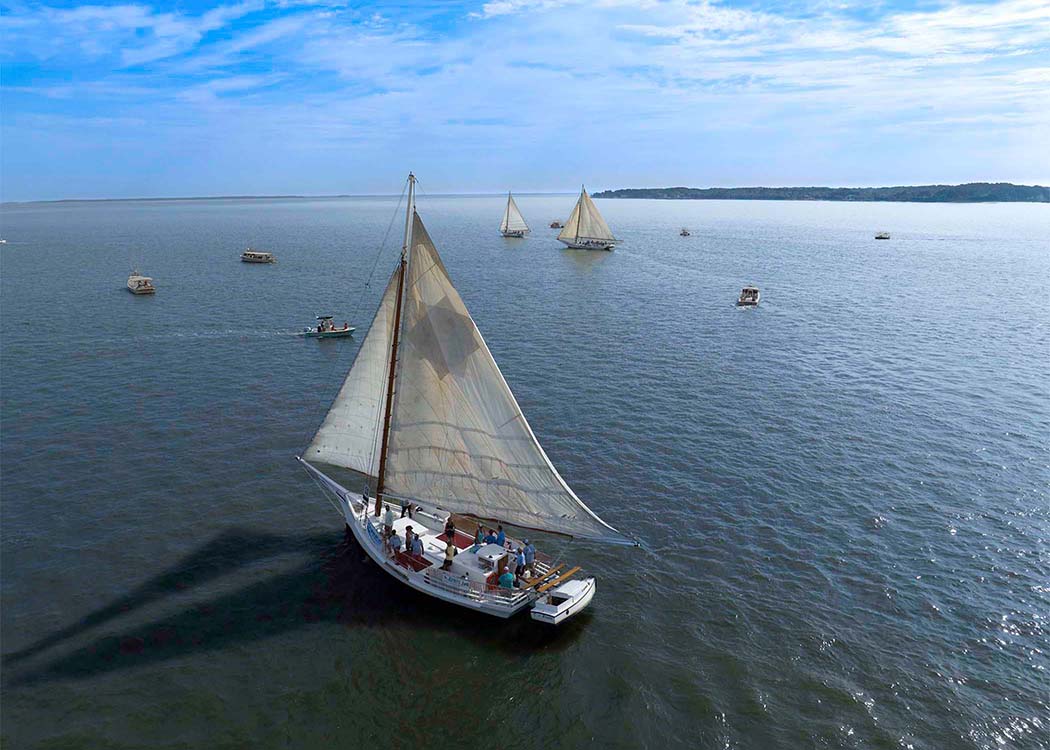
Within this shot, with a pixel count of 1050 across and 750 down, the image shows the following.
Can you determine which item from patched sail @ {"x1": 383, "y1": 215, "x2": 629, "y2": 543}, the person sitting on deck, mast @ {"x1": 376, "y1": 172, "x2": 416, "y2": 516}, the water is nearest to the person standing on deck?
the person sitting on deck

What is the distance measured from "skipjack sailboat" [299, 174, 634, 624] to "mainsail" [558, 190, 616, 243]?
150 meters

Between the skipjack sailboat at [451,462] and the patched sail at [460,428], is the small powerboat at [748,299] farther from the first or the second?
the patched sail at [460,428]

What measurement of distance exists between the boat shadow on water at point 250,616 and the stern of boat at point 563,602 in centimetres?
109

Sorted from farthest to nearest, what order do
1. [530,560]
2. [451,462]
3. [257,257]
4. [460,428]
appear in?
1. [257,257]
2. [451,462]
3. [460,428]
4. [530,560]

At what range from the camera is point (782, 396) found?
61.9 metres

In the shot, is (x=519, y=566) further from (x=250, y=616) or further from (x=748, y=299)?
(x=748, y=299)

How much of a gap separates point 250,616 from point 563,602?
1485cm

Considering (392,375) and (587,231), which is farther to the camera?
(587,231)

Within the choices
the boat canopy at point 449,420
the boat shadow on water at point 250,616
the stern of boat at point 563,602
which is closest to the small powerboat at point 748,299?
the boat canopy at point 449,420

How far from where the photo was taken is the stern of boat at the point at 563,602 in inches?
1206

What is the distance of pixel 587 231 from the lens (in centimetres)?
18162

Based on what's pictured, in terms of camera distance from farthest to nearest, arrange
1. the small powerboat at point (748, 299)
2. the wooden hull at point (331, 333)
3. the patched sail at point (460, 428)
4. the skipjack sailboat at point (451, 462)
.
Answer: the small powerboat at point (748, 299), the wooden hull at point (331, 333), the patched sail at point (460, 428), the skipjack sailboat at point (451, 462)

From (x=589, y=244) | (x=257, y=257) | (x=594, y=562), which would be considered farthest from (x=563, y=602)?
(x=589, y=244)

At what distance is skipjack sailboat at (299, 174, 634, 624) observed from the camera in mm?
32062
